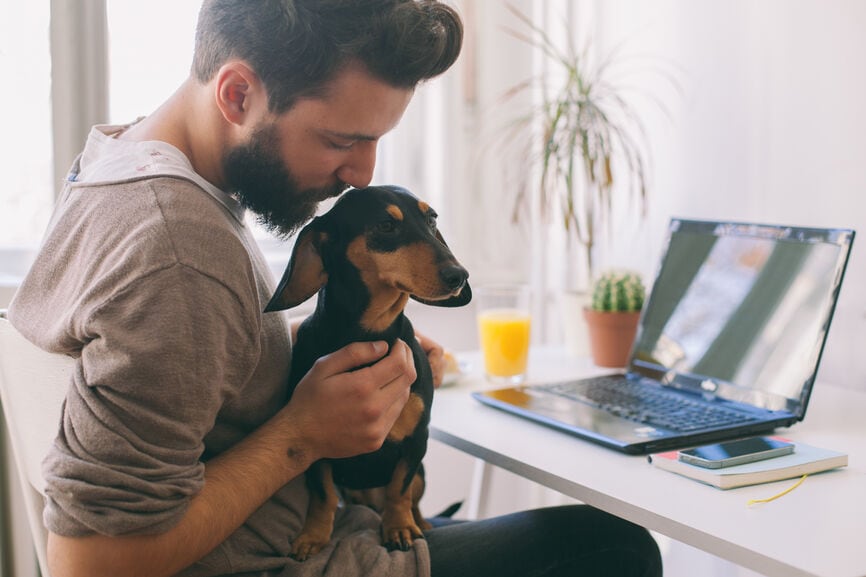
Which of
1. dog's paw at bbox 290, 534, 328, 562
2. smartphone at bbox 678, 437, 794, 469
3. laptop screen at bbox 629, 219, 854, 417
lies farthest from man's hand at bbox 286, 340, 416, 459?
laptop screen at bbox 629, 219, 854, 417

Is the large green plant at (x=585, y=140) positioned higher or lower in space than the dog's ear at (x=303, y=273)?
higher

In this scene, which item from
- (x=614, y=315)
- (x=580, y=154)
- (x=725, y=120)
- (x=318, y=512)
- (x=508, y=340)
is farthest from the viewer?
(x=580, y=154)

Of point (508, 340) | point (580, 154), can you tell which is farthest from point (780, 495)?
point (580, 154)

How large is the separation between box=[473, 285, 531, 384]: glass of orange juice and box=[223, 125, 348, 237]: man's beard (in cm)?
59

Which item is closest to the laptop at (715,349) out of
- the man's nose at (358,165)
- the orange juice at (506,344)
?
the orange juice at (506,344)

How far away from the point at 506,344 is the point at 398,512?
0.56m

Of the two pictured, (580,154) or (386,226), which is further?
(580,154)

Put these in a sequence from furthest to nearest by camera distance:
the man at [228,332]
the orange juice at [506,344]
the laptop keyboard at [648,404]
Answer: the orange juice at [506,344] < the laptop keyboard at [648,404] < the man at [228,332]

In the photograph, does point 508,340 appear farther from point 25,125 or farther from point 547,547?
point 25,125

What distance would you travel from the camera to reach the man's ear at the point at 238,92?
3.21 ft

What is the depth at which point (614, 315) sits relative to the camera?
1.73m

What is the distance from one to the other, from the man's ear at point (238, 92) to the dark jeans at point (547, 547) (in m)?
0.61

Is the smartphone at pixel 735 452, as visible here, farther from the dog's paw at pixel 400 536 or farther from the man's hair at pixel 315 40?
the man's hair at pixel 315 40

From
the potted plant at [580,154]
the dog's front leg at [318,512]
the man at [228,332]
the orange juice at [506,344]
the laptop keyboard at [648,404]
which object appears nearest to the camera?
the man at [228,332]
